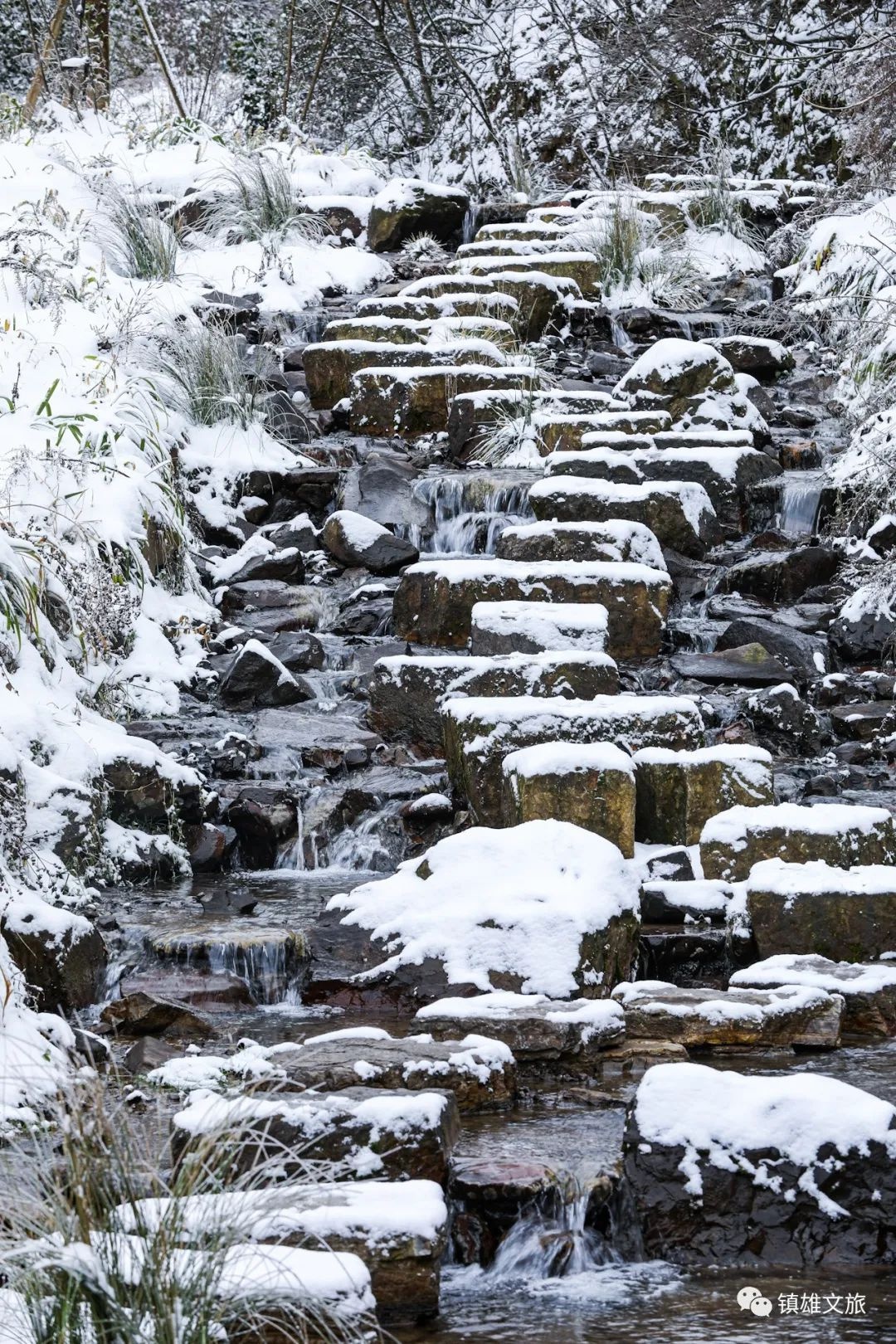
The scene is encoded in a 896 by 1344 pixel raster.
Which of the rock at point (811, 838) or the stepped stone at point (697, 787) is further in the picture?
the stepped stone at point (697, 787)

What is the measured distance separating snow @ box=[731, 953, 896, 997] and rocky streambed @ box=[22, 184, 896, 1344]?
0.01m

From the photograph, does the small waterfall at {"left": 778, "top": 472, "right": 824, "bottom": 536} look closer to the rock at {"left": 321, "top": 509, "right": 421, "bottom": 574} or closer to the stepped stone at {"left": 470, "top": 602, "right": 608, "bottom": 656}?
the rock at {"left": 321, "top": 509, "right": 421, "bottom": 574}

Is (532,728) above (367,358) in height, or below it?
below

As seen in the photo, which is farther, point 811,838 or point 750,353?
point 750,353

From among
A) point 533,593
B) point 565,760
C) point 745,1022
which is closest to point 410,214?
point 533,593

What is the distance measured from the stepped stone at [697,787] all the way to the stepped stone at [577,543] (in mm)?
1849

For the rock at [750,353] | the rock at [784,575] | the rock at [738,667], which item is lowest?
the rock at [738,667]

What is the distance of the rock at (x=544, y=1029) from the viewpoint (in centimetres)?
394

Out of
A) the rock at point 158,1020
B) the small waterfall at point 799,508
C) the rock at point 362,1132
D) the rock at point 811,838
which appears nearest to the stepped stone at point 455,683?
the rock at point 811,838

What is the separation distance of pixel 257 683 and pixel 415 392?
347cm

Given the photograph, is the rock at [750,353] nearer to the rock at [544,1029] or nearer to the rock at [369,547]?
the rock at [369,547]

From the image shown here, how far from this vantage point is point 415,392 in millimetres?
9523

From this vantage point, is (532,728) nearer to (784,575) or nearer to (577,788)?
(577,788)

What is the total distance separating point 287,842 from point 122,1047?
170 cm
